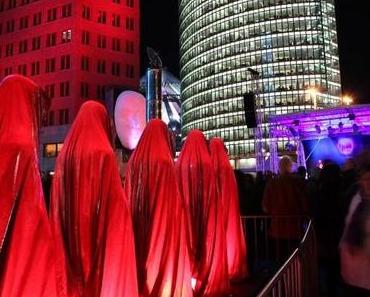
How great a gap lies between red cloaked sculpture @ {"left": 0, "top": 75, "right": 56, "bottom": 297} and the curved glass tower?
64.5 m

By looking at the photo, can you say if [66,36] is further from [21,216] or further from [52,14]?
[21,216]

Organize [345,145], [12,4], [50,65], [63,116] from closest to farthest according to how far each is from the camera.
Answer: [345,145], [63,116], [50,65], [12,4]

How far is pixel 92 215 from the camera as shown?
368cm

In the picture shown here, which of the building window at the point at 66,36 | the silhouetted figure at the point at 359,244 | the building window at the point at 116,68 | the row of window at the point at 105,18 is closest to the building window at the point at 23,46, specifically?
the building window at the point at 66,36

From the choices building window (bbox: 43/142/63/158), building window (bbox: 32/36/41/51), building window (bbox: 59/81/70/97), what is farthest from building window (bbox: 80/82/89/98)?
building window (bbox: 32/36/41/51)

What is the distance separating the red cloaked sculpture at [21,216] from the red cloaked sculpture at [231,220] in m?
4.31

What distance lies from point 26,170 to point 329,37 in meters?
75.1

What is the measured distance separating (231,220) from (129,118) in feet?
96.0

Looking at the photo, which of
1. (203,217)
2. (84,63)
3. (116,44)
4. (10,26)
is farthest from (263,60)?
(203,217)

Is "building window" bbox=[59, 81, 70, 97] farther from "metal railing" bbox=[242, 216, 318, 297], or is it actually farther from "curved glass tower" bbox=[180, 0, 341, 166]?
"metal railing" bbox=[242, 216, 318, 297]

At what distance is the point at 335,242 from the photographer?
5855 mm

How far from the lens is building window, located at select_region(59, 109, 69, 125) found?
47.2 meters

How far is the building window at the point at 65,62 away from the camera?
161 feet

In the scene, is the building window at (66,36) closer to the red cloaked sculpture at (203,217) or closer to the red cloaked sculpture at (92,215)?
the red cloaked sculpture at (203,217)
